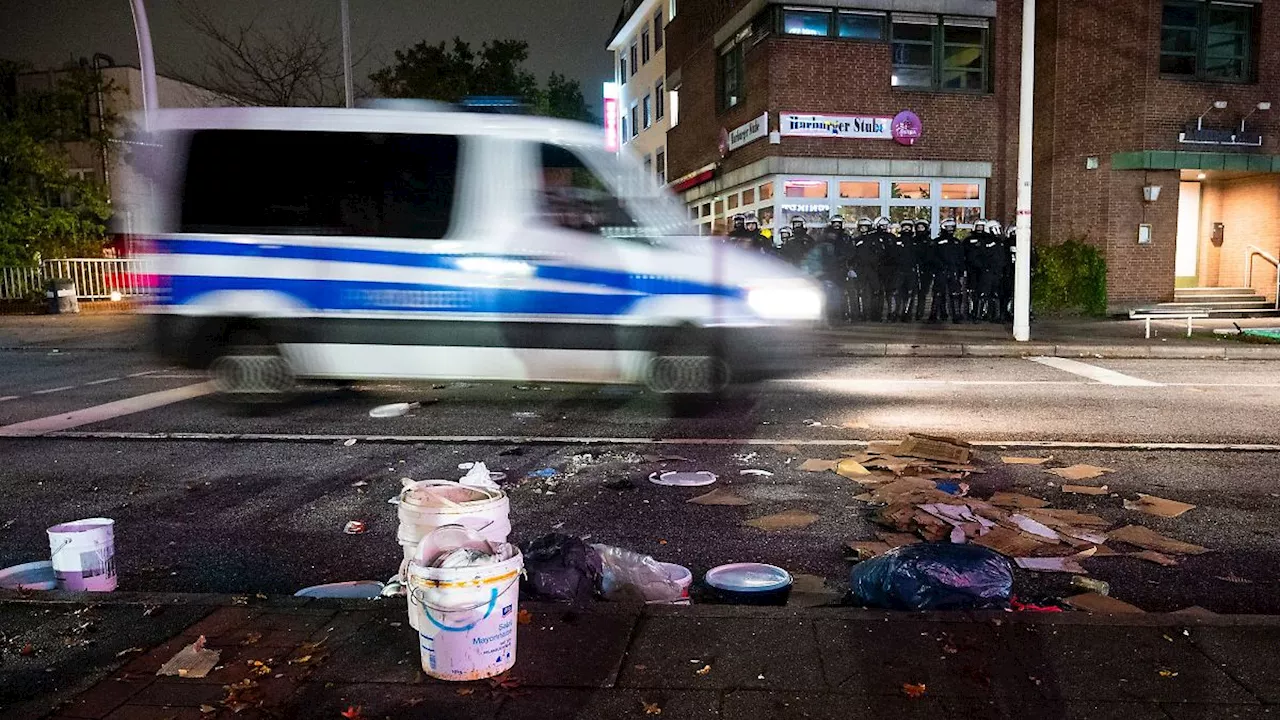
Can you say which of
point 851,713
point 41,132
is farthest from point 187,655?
point 41,132

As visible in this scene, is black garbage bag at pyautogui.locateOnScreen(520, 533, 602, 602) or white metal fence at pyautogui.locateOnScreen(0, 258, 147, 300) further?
white metal fence at pyautogui.locateOnScreen(0, 258, 147, 300)

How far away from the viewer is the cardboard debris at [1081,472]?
5969mm

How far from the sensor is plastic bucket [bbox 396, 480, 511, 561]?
3121 millimetres

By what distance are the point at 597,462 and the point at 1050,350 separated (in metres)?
9.40

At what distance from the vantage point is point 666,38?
30.2m

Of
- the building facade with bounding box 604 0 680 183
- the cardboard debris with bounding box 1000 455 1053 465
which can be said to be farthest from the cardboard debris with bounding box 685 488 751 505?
the building facade with bounding box 604 0 680 183

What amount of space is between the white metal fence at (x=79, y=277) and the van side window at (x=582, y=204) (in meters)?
19.5

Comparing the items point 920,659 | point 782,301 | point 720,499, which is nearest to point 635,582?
point 920,659

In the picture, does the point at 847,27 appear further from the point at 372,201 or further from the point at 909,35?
the point at 372,201

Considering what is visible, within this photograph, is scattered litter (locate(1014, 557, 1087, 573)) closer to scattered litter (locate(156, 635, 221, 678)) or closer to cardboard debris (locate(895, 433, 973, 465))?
cardboard debris (locate(895, 433, 973, 465))

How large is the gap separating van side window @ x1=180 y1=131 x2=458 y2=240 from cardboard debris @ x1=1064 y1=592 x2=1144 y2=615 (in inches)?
225

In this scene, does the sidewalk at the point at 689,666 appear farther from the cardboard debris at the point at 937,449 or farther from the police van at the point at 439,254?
the police van at the point at 439,254

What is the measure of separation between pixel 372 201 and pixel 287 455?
2388 millimetres

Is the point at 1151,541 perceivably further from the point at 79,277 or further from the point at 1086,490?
the point at 79,277
